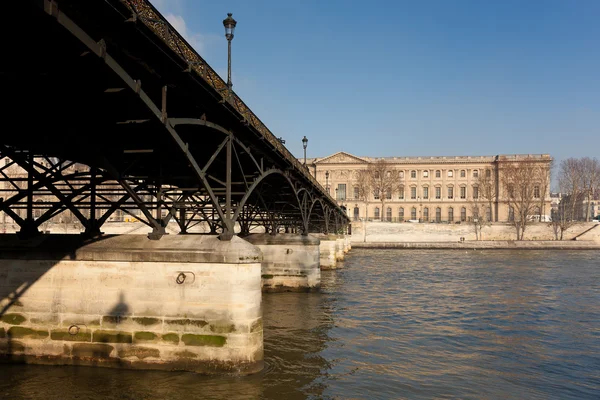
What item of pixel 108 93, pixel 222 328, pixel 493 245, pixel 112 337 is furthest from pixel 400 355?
pixel 493 245

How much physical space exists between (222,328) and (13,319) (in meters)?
5.58

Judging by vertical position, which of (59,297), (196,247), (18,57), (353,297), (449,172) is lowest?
(353,297)

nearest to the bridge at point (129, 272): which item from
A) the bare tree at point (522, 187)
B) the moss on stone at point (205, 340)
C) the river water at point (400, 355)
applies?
the moss on stone at point (205, 340)

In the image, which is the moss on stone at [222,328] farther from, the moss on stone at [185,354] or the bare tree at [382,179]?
the bare tree at [382,179]

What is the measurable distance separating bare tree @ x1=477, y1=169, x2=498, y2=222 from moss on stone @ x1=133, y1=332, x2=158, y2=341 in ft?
357

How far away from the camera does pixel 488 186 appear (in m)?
115

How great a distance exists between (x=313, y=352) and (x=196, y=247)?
18.0 ft

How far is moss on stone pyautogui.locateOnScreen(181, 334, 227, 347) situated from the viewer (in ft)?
41.1

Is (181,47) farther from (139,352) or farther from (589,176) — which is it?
(589,176)

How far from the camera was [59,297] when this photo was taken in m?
13.3

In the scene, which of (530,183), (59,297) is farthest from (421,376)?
(530,183)

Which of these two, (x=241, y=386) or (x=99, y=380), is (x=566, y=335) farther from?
(x=99, y=380)

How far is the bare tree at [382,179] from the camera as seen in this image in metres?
121

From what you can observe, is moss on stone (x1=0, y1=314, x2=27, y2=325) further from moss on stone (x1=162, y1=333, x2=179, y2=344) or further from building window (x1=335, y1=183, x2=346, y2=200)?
building window (x1=335, y1=183, x2=346, y2=200)
